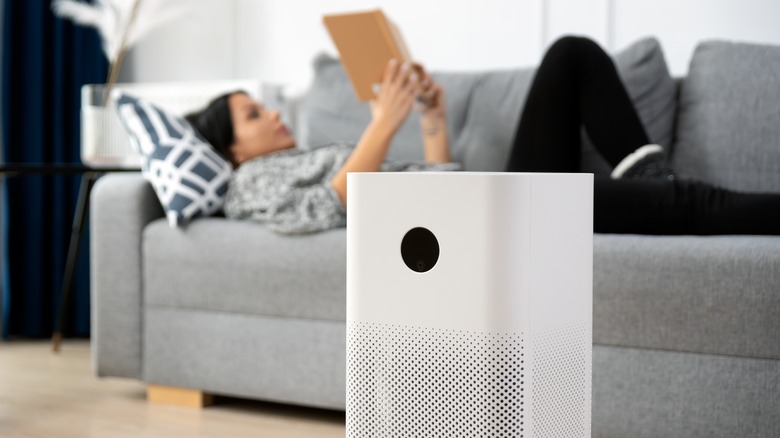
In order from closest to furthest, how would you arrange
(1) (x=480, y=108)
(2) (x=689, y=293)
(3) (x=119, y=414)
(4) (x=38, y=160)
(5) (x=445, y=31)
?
(2) (x=689, y=293) → (3) (x=119, y=414) → (1) (x=480, y=108) → (5) (x=445, y=31) → (4) (x=38, y=160)

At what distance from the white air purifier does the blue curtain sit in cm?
267

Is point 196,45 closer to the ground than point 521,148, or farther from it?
farther from it

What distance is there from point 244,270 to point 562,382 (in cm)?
118

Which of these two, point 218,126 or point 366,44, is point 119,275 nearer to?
point 218,126

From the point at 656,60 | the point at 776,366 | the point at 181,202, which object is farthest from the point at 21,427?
the point at 656,60

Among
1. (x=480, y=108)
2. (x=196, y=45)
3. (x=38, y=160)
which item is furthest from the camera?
(x=196, y=45)

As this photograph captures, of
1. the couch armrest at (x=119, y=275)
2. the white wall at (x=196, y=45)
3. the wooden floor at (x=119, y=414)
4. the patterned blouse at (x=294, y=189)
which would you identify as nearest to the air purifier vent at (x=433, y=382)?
the wooden floor at (x=119, y=414)

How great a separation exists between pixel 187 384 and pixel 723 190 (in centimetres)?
134

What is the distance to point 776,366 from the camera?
68.7 inches

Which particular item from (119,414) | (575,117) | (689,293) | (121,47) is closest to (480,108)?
(575,117)

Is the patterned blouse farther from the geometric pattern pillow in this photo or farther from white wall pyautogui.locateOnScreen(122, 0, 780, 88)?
white wall pyautogui.locateOnScreen(122, 0, 780, 88)

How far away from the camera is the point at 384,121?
93.0 inches

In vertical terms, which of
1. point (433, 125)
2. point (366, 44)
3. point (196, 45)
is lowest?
point (433, 125)

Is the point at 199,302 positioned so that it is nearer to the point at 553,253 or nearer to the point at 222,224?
the point at 222,224
